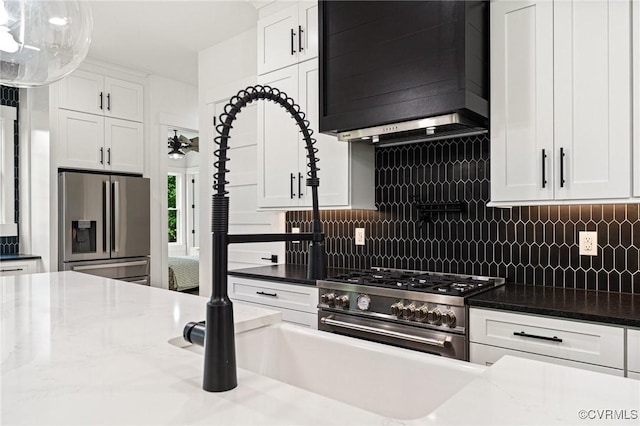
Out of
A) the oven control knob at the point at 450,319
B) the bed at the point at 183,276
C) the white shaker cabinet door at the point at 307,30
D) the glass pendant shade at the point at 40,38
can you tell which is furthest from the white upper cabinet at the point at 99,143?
the oven control knob at the point at 450,319

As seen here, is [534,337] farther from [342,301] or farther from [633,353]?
[342,301]

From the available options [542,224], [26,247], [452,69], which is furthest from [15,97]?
[542,224]

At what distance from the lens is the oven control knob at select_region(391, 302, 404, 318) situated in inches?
85.2

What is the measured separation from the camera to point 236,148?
3.94m

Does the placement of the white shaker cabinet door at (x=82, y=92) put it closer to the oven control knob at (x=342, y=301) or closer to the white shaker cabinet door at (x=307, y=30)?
the white shaker cabinet door at (x=307, y=30)

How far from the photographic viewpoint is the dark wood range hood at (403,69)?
2.12 metres

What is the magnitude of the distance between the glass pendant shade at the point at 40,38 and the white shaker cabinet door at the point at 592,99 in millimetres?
2094

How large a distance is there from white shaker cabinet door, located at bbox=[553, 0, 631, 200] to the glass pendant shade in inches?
82.5

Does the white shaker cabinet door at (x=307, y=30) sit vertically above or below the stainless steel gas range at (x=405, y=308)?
above

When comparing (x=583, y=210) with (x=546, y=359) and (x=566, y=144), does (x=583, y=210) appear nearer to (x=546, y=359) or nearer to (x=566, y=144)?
(x=566, y=144)

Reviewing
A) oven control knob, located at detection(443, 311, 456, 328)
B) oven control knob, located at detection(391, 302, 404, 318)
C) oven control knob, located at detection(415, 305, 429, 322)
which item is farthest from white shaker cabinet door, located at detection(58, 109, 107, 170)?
oven control knob, located at detection(443, 311, 456, 328)

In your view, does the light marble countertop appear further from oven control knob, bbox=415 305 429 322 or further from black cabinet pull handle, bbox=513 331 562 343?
oven control knob, bbox=415 305 429 322

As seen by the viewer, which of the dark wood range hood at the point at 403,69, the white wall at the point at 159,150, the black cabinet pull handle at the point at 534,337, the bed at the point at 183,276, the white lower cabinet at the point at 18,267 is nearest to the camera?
A: the black cabinet pull handle at the point at 534,337

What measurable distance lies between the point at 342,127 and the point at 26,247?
3744mm
